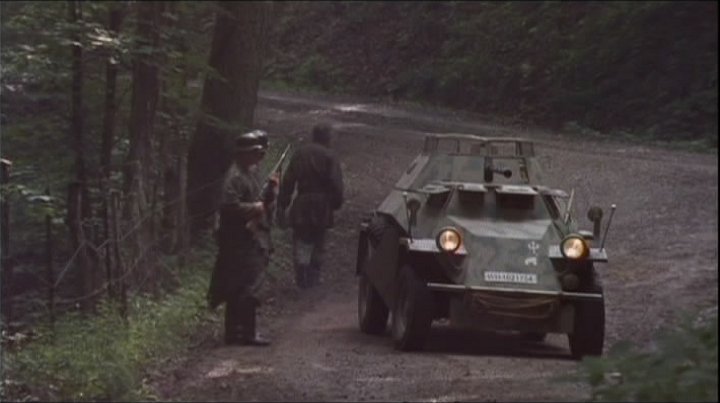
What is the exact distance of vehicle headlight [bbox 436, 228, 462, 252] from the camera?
8922 millimetres

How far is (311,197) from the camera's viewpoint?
10148 millimetres

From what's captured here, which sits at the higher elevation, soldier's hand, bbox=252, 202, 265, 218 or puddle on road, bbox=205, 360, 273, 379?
soldier's hand, bbox=252, 202, 265, 218

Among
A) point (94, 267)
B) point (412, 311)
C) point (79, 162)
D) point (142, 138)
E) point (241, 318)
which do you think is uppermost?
point (142, 138)

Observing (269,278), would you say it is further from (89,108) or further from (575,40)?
(575,40)

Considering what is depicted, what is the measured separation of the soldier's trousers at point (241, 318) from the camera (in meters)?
9.87

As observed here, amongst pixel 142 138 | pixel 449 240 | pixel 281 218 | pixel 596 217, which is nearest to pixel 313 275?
pixel 281 218

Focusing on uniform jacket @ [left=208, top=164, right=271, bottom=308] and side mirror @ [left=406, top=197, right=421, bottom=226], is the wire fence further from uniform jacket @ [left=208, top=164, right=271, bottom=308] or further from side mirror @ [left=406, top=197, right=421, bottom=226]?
side mirror @ [left=406, top=197, right=421, bottom=226]

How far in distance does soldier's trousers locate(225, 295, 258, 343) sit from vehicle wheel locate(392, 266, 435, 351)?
0.94 meters

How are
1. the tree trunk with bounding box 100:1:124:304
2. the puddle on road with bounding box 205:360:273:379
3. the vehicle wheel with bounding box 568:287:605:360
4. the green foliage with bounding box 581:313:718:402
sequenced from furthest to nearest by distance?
the tree trunk with bounding box 100:1:124:304
the puddle on road with bounding box 205:360:273:379
the vehicle wheel with bounding box 568:287:605:360
the green foliage with bounding box 581:313:718:402

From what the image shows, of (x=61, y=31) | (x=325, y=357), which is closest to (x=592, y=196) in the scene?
(x=325, y=357)

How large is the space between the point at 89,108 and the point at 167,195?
89 centimetres

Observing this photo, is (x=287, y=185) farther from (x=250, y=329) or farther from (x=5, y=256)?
(x=5, y=256)

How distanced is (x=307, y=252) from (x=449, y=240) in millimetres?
1478

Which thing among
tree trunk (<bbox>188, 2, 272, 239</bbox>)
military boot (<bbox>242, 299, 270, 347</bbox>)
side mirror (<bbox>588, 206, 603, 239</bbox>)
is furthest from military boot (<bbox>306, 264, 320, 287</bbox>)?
tree trunk (<bbox>188, 2, 272, 239</bbox>)
